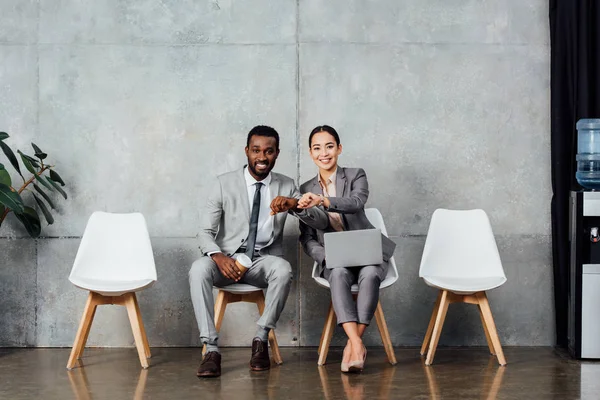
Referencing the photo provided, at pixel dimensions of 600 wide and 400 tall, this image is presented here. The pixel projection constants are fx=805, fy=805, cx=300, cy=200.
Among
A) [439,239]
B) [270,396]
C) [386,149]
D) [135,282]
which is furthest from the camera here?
[386,149]

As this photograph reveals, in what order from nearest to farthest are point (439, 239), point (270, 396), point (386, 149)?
point (270, 396)
point (439, 239)
point (386, 149)

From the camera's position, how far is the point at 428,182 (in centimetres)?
555

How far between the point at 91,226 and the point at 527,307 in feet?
9.77

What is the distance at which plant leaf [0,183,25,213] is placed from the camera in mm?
4750

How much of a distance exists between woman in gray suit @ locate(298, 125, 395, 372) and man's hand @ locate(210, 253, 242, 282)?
19.1 inches

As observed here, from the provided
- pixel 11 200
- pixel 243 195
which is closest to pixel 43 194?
pixel 11 200

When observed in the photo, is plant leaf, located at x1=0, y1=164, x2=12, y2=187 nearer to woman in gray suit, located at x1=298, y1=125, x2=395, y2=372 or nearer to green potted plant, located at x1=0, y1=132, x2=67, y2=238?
green potted plant, located at x1=0, y1=132, x2=67, y2=238

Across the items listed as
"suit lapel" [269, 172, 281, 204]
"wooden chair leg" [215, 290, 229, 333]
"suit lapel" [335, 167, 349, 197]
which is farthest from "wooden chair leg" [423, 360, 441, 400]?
"suit lapel" [269, 172, 281, 204]

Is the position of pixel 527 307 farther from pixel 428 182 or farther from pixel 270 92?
pixel 270 92

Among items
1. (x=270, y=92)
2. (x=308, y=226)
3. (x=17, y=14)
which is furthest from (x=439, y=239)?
(x=17, y=14)

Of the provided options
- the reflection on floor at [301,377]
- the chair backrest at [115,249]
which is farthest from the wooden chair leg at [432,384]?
the chair backrest at [115,249]

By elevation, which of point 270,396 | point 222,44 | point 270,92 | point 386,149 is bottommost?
point 270,396

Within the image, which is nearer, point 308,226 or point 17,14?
point 308,226

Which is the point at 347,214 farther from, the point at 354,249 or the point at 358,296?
the point at 358,296
